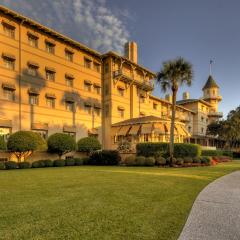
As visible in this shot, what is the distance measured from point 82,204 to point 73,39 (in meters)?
32.1

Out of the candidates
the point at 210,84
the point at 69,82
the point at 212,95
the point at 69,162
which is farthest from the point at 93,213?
the point at 210,84

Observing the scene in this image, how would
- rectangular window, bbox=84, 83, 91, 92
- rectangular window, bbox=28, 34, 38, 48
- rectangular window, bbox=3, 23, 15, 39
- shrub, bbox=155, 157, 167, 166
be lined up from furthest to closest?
rectangular window, bbox=84, 83, 91, 92
rectangular window, bbox=28, 34, 38, 48
rectangular window, bbox=3, 23, 15, 39
shrub, bbox=155, 157, 167, 166

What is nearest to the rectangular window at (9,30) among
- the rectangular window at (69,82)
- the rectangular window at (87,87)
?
the rectangular window at (69,82)

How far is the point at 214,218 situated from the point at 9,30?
3051 centimetres

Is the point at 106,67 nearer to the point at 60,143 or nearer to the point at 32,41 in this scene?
the point at 32,41

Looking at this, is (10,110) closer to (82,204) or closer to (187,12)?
(187,12)

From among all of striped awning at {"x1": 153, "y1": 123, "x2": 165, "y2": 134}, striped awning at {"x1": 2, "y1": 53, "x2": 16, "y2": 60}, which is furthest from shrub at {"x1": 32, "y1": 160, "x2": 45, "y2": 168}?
striped awning at {"x1": 153, "y1": 123, "x2": 165, "y2": 134}

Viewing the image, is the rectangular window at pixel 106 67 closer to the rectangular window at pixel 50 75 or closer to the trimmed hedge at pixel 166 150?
the rectangular window at pixel 50 75

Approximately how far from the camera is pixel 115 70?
137 feet

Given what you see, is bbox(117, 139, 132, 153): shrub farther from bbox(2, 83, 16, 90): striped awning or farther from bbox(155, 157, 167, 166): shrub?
bbox(2, 83, 16, 90): striped awning

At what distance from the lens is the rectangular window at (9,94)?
28.8m

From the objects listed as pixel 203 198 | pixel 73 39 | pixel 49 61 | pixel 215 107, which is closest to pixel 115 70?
pixel 73 39

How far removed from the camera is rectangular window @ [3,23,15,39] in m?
29.4

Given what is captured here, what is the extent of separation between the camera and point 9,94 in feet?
95.8
